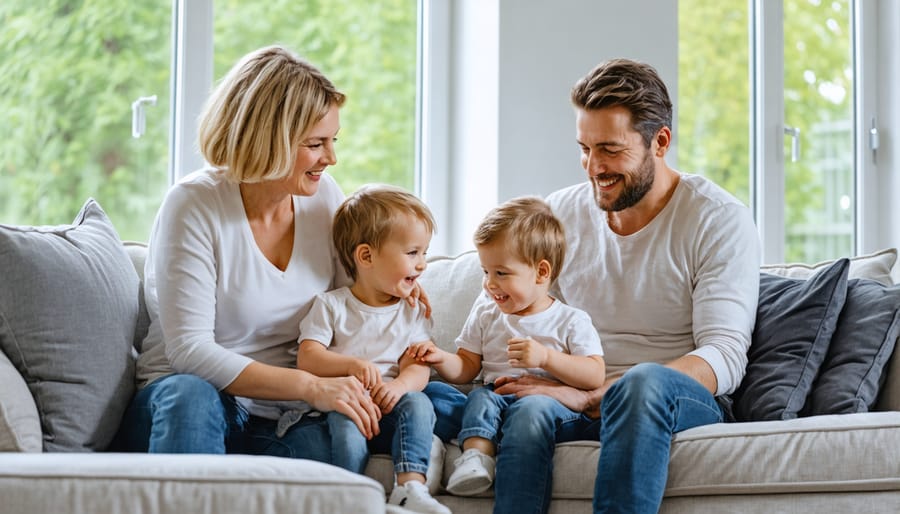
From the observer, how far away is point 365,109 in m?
3.28

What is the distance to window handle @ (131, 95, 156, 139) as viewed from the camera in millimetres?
2793

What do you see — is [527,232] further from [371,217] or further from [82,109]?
[82,109]

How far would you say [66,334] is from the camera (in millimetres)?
1897

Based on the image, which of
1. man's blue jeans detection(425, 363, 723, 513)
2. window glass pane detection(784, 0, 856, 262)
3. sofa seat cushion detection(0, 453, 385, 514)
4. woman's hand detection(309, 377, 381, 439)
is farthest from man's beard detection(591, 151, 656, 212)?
window glass pane detection(784, 0, 856, 262)

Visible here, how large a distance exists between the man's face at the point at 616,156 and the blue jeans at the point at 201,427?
80 centimetres

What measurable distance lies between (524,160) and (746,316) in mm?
1116

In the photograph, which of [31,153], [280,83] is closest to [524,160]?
[280,83]

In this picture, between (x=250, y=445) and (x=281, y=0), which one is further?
(x=281, y=0)

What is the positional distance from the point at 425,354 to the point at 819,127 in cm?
242

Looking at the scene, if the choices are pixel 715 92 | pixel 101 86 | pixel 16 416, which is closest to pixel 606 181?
pixel 16 416

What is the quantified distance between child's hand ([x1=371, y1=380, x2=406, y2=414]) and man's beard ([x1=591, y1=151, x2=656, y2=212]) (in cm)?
64

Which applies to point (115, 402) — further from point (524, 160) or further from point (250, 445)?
point (524, 160)

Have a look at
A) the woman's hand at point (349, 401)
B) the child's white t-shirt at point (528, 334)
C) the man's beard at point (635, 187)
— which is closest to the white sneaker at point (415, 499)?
the woman's hand at point (349, 401)

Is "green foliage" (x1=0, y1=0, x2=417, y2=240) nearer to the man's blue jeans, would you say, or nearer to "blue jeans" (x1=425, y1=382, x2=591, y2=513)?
"blue jeans" (x1=425, y1=382, x2=591, y2=513)
